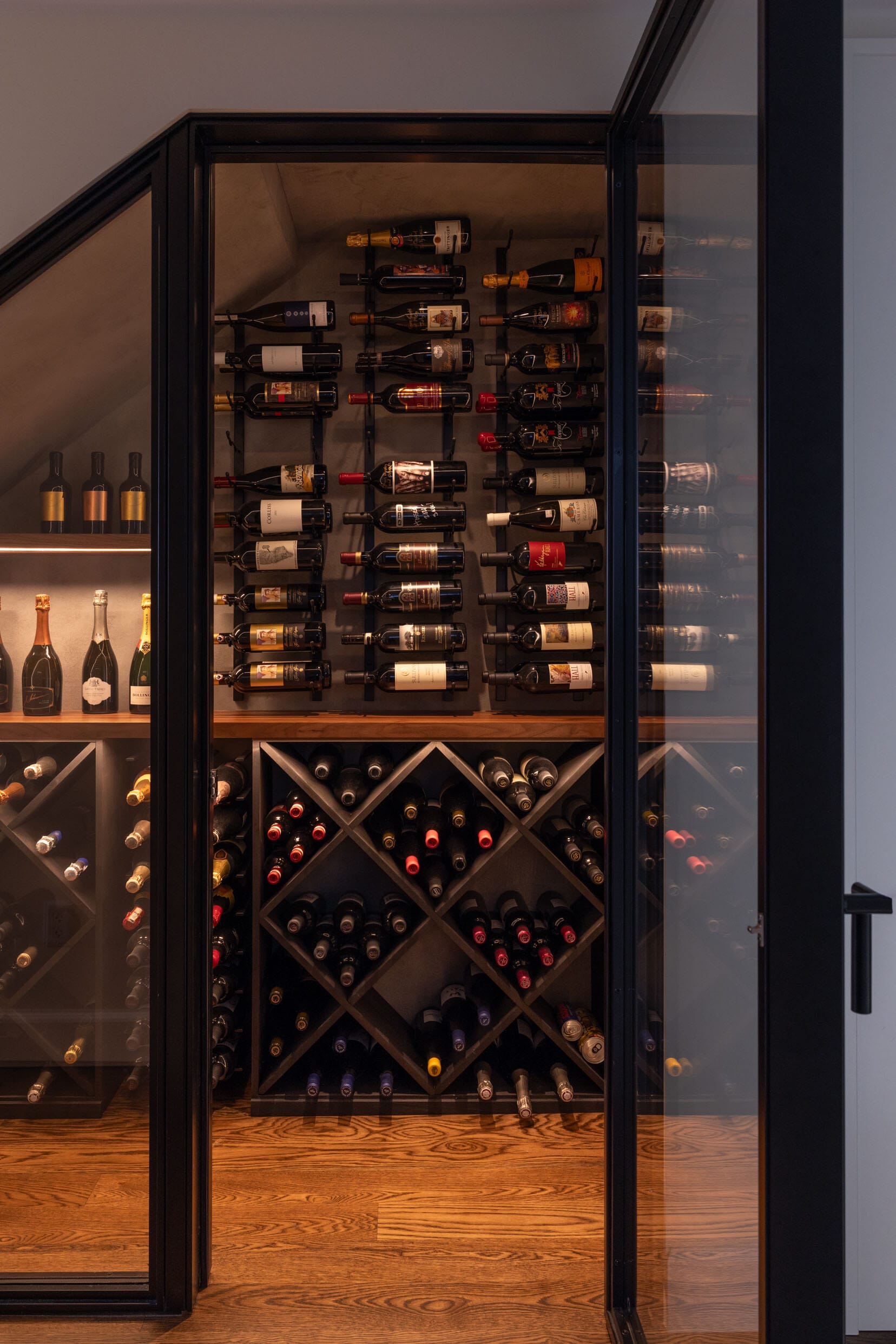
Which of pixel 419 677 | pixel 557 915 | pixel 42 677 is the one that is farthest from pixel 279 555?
pixel 557 915

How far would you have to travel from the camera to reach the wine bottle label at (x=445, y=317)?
208cm

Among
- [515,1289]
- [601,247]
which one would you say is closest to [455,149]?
[601,247]

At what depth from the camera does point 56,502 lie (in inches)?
54.2

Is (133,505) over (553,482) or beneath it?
beneath

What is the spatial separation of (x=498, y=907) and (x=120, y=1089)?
1047 mm

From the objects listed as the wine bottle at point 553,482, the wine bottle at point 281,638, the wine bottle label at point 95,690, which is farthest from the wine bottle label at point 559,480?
the wine bottle label at point 95,690

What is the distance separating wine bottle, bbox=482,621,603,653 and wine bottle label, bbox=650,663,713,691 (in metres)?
0.81

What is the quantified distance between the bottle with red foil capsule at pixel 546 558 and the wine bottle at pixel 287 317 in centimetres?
65

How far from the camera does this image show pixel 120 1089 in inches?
55.3

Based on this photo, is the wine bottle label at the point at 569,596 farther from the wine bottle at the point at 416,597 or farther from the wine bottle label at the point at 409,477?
the wine bottle label at the point at 409,477

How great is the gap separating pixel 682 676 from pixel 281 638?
123 cm

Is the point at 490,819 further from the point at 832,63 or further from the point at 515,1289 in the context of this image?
the point at 832,63

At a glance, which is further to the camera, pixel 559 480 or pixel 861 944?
pixel 559 480

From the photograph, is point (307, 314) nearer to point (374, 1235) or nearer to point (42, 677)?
point (42, 677)
